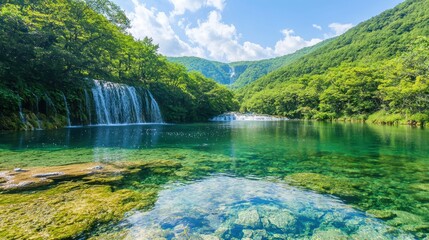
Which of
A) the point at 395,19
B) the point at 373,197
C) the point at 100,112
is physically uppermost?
the point at 395,19

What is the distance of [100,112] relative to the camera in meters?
32.2

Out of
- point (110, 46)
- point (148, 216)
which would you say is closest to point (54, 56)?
point (110, 46)

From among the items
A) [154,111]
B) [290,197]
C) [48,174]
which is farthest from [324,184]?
[154,111]

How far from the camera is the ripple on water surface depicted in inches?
147

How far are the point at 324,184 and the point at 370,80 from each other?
5523 centimetres

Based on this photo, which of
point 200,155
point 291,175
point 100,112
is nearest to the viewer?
point 291,175

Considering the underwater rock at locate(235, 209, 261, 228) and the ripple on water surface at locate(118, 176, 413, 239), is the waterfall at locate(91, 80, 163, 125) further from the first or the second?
the underwater rock at locate(235, 209, 261, 228)

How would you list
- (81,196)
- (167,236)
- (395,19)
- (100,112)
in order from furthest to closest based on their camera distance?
(395,19) → (100,112) → (81,196) → (167,236)

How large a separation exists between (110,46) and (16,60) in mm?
13529

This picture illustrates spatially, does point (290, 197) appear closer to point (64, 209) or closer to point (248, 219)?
point (248, 219)

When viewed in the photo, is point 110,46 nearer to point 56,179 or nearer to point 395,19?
point 56,179

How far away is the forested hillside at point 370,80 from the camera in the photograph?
123 feet

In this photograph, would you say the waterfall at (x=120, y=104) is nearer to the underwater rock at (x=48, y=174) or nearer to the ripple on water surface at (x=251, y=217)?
the underwater rock at (x=48, y=174)

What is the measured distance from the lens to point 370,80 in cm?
5144
